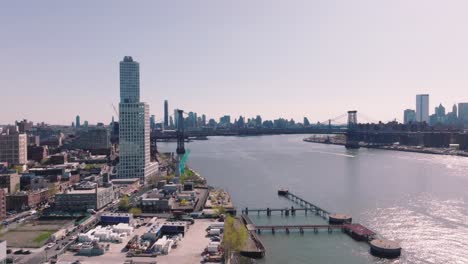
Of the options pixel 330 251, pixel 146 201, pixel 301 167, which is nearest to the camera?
pixel 330 251

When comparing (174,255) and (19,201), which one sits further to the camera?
(19,201)

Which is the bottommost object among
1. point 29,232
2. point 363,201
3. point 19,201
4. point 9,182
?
point 29,232

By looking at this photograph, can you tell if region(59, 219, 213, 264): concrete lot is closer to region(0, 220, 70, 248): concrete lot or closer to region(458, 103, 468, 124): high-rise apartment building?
region(0, 220, 70, 248): concrete lot

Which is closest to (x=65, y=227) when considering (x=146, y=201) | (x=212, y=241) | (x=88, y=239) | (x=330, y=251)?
(x=88, y=239)

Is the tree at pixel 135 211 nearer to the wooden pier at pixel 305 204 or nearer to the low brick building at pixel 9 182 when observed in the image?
the low brick building at pixel 9 182

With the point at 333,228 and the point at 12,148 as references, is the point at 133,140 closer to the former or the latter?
the point at 12,148

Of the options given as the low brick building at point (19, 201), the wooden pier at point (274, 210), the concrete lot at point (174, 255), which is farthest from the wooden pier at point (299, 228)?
the low brick building at point (19, 201)

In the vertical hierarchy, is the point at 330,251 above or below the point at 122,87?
below

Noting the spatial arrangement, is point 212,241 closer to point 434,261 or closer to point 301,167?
point 434,261

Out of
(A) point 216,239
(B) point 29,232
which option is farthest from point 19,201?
(A) point 216,239
